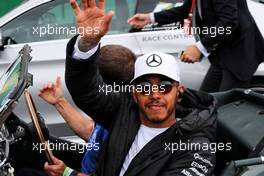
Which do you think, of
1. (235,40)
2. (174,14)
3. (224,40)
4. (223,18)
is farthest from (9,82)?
(174,14)

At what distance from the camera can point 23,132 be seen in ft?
8.88

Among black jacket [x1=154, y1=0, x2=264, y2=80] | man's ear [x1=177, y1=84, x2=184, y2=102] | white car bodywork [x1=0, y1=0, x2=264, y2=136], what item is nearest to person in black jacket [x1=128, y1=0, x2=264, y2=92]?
black jacket [x1=154, y1=0, x2=264, y2=80]

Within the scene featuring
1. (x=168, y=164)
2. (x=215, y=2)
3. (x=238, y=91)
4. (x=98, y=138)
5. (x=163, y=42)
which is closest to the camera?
(x=168, y=164)

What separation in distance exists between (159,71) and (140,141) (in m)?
0.32

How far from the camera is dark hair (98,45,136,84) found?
267 centimetres

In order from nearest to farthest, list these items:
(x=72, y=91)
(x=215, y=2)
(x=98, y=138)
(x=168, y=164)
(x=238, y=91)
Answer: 1. (x=168, y=164)
2. (x=72, y=91)
3. (x=98, y=138)
4. (x=238, y=91)
5. (x=215, y=2)

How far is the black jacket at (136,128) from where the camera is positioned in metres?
2.23

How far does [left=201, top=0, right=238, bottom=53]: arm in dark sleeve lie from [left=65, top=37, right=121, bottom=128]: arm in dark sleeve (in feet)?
4.37

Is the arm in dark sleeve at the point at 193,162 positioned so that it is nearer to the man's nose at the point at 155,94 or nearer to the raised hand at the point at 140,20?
the man's nose at the point at 155,94

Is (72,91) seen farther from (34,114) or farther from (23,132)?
(23,132)

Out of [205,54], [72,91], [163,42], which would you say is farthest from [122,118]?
[163,42]

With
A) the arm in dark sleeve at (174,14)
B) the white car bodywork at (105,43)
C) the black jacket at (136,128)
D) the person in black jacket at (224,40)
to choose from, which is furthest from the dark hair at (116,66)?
the white car bodywork at (105,43)

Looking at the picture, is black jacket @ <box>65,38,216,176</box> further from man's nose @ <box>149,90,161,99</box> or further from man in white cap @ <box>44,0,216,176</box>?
man's nose @ <box>149,90,161,99</box>

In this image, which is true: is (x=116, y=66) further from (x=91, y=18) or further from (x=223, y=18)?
(x=223, y=18)
